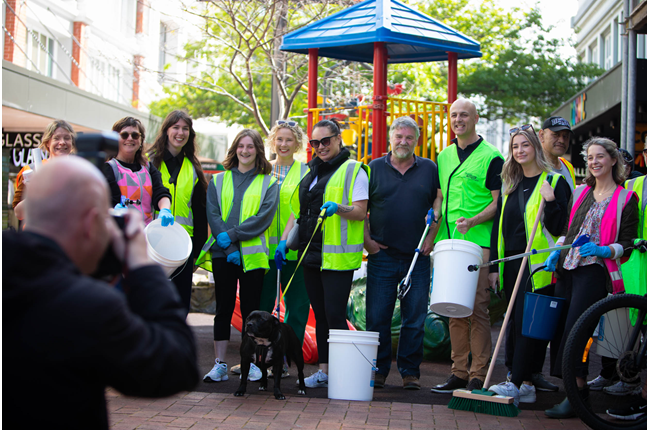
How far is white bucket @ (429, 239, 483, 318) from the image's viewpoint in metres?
4.88

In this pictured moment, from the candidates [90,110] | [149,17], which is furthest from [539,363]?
[149,17]

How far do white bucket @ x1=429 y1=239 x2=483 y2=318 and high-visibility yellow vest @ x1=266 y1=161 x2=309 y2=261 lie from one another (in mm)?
1413

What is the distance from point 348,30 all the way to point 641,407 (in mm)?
6356

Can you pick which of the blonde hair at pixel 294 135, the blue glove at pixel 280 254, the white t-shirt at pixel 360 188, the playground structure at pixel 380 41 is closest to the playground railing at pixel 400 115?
the playground structure at pixel 380 41

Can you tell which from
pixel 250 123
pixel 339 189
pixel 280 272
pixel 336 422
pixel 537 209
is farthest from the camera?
pixel 250 123

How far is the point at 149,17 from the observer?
1238 inches

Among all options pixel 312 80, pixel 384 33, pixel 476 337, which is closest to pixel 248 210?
pixel 476 337

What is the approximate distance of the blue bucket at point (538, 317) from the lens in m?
4.52

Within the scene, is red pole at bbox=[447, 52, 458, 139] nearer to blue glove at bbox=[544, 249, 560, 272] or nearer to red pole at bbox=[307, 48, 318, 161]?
red pole at bbox=[307, 48, 318, 161]

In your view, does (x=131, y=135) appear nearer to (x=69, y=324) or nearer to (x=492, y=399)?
(x=492, y=399)

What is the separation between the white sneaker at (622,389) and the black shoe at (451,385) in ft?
3.81

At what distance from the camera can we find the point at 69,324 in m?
1.47

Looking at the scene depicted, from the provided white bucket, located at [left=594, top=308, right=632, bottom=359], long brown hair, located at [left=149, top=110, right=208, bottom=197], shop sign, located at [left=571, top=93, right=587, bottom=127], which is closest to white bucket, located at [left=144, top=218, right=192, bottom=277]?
long brown hair, located at [left=149, top=110, right=208, bottom=197]

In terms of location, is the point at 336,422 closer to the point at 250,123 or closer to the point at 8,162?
the point at 8,162
